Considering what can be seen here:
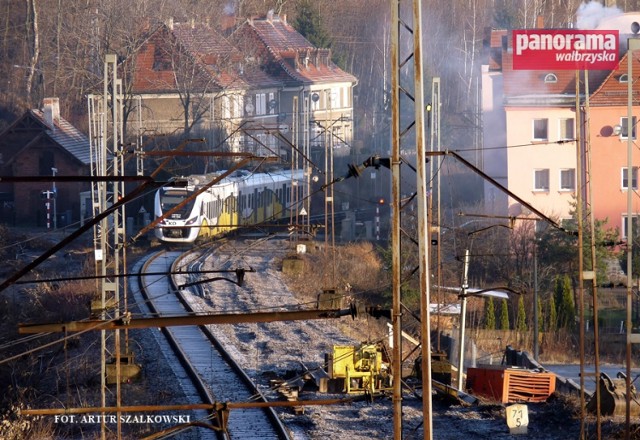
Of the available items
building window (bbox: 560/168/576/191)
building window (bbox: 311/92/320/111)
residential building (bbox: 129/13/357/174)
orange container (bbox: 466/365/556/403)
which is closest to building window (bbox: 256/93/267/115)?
residential building (bbox: 129/13/357/174)

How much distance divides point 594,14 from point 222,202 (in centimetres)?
2088

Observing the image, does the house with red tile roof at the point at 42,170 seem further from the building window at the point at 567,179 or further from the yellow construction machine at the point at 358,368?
the yellow construction machine at the point at 358,368

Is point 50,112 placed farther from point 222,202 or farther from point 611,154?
point 611,154

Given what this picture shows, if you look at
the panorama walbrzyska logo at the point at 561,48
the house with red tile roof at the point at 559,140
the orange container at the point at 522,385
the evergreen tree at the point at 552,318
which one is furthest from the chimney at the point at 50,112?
the orange container at the point at 522,385

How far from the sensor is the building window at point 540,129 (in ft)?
130

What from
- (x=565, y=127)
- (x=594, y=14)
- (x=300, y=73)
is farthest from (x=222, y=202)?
(x=300, y=73)

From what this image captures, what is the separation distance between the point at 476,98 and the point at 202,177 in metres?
34.4

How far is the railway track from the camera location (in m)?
14.3

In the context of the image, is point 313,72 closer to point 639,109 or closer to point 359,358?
point 639,109

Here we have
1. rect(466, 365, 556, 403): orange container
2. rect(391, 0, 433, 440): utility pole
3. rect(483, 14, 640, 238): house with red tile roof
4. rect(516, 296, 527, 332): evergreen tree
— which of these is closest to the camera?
rect(391, 0, 433, 440): utility pole

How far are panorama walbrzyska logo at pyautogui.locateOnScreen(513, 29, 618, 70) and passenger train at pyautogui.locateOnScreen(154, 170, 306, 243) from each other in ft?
28.6

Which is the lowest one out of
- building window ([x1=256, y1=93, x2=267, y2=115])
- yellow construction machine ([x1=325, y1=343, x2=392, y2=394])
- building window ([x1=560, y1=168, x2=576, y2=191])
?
yellow construction machine ([x1=325, y1=343, x2=392, y2=394])

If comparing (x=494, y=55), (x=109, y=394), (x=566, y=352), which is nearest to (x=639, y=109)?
(x=494, y=55)

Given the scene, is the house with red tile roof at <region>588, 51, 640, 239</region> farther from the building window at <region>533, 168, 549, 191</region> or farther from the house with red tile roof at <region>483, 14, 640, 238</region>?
the building window at <region>533, 168, 549, 191</region>
